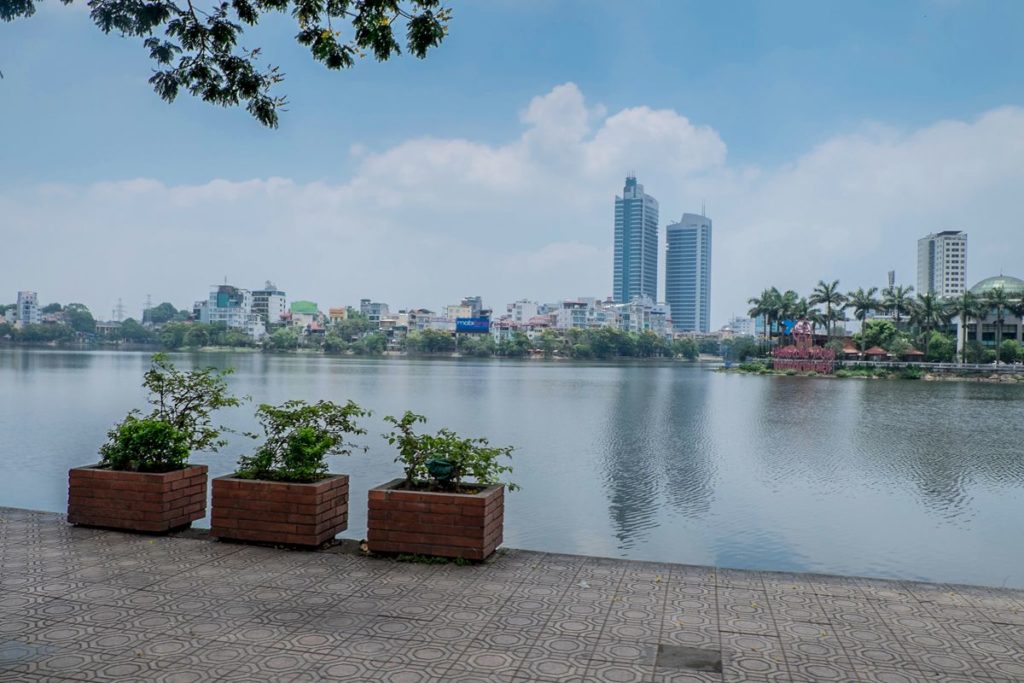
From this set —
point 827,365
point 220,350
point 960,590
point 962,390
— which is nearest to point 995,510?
point 960,590

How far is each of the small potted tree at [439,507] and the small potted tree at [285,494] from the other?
0.47 meters

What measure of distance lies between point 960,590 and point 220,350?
5973 inches

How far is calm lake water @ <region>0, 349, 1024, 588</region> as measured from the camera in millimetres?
10781

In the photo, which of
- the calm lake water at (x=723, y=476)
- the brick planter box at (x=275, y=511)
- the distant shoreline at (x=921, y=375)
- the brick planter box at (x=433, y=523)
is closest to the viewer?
the brick planter box at (x=433, y=523)

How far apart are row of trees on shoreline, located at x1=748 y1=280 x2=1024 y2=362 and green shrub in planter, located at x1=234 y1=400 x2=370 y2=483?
88.5 meters

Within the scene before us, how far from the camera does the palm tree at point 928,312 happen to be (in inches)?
3324

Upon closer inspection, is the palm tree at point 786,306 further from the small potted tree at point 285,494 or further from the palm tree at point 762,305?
the small potted tree at point 285,494

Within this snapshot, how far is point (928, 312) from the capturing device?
3346 inches

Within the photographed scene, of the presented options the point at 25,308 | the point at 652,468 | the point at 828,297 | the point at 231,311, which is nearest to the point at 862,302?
the point at 828,297

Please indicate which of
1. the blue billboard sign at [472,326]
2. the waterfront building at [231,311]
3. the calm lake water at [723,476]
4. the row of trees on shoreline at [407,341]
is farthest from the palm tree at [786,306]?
the waterfront building at [231,311]

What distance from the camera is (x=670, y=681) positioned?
12.5 ft

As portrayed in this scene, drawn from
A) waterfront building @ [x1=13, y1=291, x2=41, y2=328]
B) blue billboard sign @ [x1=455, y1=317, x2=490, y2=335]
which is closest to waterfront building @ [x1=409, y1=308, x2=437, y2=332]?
blue billboard sign @ [x1=455, y1=317, x2=490, y2=335]

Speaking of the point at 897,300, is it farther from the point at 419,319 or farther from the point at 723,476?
the point at 419,319

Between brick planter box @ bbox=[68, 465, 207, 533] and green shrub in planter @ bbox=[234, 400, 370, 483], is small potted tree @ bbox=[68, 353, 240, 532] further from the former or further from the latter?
green shrub in planter @ bbox=[234, 400, 370, 483]
